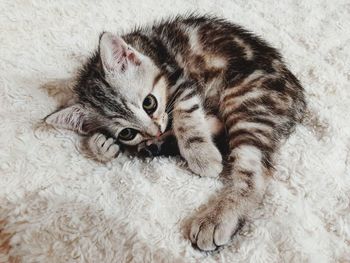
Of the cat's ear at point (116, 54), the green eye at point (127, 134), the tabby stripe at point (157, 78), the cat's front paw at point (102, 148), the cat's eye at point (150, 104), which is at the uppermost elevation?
the cat's ear at point (116, 54)

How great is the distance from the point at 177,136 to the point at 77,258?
1.50ft

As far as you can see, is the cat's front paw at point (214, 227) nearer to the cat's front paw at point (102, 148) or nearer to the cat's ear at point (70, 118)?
the cat's front paw at point (102, 148)

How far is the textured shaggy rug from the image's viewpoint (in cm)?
91

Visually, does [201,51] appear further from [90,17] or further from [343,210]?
[343,210]

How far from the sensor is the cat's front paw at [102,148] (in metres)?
1.09

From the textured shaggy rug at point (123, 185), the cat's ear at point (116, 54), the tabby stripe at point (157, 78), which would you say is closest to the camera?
the textured shaggy rug at point (123, 185)

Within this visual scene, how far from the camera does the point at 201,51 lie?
1261 millimetres

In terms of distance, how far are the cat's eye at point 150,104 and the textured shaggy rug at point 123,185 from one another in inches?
6.1

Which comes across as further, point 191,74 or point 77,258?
point 191,74

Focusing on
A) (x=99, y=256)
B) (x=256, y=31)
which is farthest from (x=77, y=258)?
(x=256, y=31)

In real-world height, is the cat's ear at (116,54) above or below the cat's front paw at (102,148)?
above

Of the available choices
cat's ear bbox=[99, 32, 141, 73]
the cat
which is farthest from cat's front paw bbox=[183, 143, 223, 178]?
cat's ear bbox=[99, 32, 141, 73]

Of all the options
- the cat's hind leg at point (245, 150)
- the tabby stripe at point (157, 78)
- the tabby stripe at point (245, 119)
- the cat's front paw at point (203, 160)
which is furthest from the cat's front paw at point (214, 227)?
the tabby stripe at point (157, 78)

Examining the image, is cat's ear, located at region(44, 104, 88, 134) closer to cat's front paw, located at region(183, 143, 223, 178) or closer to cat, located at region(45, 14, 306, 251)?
cat, located at region(45, 14, 306, 251)
